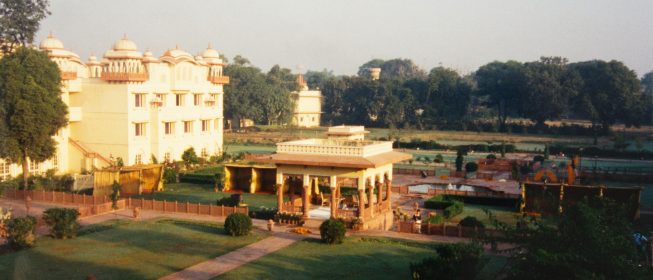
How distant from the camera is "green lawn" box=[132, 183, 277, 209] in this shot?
120 ft

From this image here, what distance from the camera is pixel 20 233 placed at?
23.7m

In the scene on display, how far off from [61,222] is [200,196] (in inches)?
522

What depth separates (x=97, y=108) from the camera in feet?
152

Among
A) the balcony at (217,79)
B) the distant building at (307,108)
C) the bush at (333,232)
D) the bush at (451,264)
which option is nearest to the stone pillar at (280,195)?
the bush at (333,232)

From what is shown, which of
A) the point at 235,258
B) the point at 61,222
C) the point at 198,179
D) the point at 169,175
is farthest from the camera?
the point at 198,179

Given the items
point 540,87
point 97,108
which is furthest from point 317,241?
point 540,87

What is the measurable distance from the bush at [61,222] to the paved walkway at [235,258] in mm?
6703

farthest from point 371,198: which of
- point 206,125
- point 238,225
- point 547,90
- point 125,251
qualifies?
point 547,90

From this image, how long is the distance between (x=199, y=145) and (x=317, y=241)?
30.1m

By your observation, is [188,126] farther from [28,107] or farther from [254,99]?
[254,99]

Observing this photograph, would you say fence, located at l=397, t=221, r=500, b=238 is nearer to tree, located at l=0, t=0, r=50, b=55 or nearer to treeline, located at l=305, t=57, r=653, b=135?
tree, located at l=0, t=0, r=50, b=55

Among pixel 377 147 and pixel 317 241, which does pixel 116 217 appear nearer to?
pixel 317 241

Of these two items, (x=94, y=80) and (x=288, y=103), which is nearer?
(x=94, y=80)

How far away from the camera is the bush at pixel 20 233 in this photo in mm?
23719
